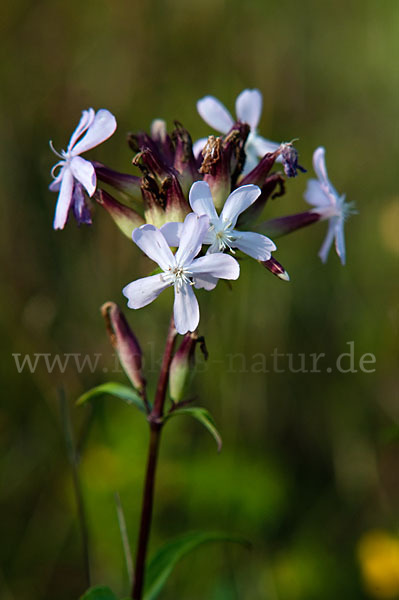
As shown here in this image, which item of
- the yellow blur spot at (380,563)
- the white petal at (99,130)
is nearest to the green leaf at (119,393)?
the white petal at (99,130)

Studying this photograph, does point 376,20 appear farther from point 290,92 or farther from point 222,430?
point 222,430

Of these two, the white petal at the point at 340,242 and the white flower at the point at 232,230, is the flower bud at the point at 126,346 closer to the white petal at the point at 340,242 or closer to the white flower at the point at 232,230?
the white flower at the point at 232,230

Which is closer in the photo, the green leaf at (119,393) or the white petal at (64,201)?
the white petal at (64,201)

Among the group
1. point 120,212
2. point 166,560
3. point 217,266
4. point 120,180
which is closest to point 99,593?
point 166,560

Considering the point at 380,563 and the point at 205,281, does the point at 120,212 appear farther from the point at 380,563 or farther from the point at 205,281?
the point at 380,563

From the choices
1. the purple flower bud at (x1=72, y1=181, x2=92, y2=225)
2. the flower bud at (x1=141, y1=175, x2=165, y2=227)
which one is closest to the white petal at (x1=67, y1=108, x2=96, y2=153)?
the purple flower bud at (x1=72, y1=181, x2=92, y2=225)

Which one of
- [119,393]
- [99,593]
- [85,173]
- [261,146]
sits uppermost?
[261,146]
